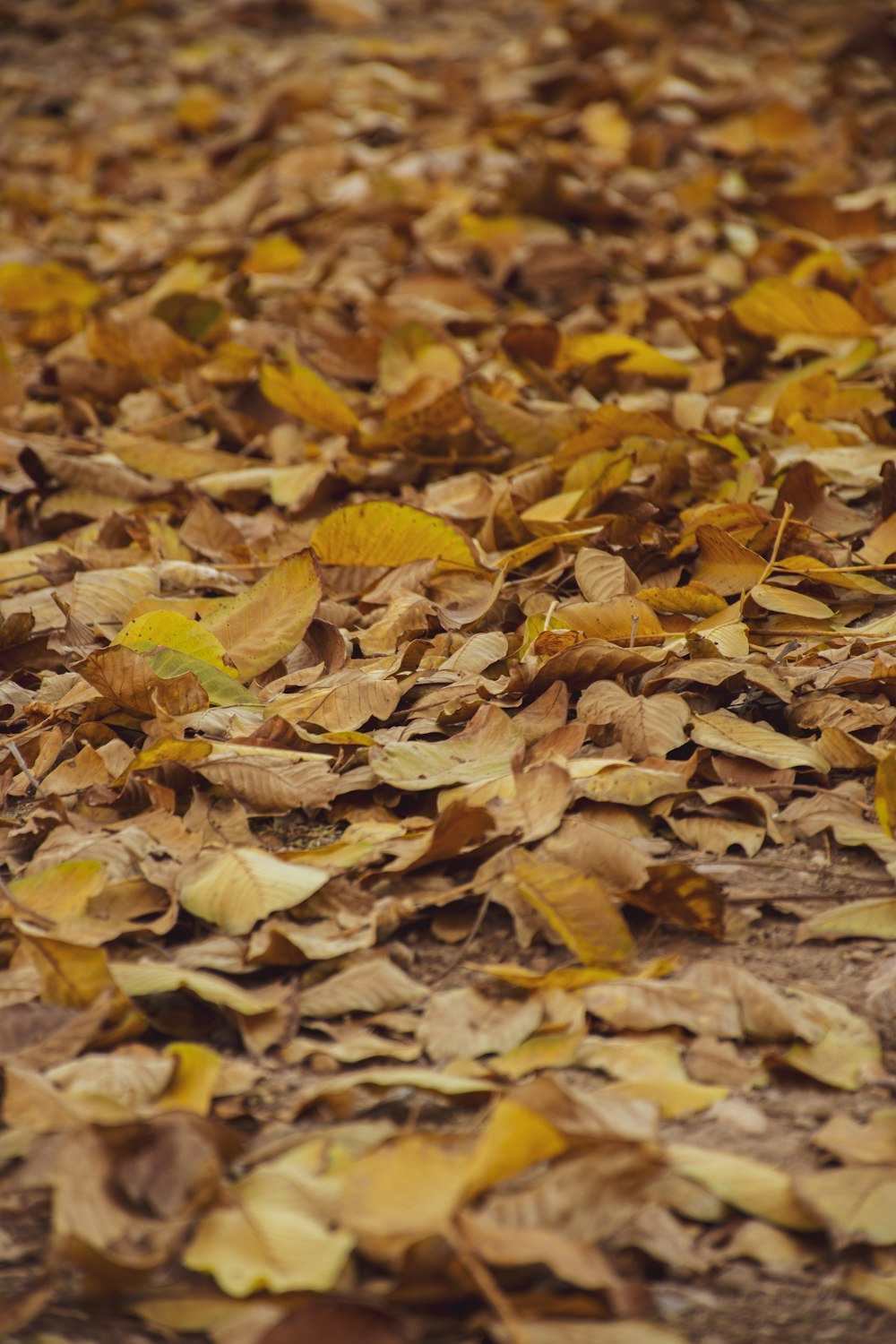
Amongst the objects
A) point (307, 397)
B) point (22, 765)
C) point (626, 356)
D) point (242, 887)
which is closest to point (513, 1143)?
point (242, 887)

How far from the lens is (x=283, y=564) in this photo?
4.10ft

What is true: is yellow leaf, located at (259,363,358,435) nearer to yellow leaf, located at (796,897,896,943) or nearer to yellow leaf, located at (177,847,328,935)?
yellow leaf, located at (177,847,328,935)

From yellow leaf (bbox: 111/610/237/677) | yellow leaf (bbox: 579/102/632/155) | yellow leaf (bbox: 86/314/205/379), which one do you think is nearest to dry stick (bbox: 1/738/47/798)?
yellow leaf (bbox: 111/610/237/677)

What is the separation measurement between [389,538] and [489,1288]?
855mm

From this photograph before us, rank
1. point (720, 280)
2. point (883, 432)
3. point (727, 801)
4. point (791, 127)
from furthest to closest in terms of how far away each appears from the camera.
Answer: point (791, 127)
point (720, 280)
point (883, 432)
point (727, 801)

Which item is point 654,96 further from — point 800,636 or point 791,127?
point 800,636

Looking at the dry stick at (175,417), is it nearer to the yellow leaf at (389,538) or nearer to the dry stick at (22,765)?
the yellow leaf at (389,538)

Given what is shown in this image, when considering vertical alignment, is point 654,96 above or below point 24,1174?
above

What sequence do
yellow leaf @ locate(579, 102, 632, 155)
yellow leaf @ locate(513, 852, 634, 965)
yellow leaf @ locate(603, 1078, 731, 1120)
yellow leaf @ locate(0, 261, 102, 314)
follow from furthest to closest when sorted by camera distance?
yellow leaf @ locate(579, 102, 632, 155) → yellow leaf @ locate(0, 261, 102, 314) → yellow leaf @ locate(513, 852, 634, 965) → yellow leaf @ locate(603, 1078, 731, 1120)

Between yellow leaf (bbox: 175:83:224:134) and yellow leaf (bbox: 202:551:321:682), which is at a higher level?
yellow leaf (bbox: 175:83:224:134)

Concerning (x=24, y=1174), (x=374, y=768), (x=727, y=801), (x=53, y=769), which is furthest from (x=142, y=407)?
(x=24, y=1174)

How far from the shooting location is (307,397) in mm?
1704

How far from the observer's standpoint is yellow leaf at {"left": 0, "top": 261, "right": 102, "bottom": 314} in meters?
2.34

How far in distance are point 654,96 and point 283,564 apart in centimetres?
223
